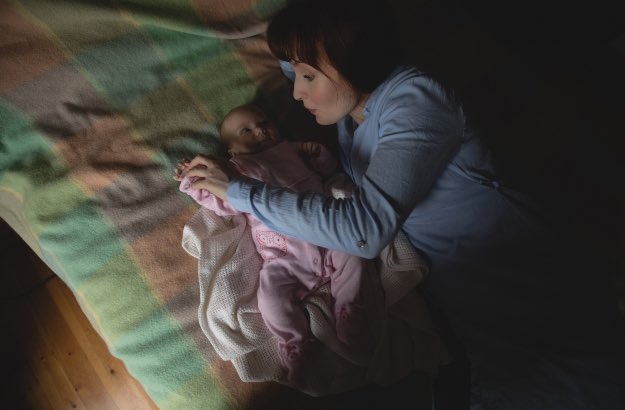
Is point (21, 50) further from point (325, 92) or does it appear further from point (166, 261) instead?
point (325, 92)

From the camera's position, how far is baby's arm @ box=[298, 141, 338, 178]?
122 cm

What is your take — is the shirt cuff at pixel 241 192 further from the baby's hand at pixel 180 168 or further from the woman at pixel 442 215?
the baby's hand at pixel 180 168

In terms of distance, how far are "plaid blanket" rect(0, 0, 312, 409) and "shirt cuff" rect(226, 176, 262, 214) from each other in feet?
0.80

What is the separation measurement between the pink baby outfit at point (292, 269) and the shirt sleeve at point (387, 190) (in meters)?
0.18

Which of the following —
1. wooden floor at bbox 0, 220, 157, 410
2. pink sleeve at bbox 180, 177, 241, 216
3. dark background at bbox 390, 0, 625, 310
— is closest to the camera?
pink sleeve at bbox 180, 177, 241, 216

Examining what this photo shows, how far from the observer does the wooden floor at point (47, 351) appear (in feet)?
4.54

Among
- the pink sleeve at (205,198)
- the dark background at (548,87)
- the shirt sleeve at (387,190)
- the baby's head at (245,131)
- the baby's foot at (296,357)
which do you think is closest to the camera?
the shirt sleeve at (387,190)

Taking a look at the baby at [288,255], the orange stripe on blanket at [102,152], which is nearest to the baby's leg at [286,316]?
the baby at [288,255]

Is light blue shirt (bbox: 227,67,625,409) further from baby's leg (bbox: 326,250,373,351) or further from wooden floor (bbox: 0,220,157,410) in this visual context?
wooden floor (bbox: 0,220,157,410)

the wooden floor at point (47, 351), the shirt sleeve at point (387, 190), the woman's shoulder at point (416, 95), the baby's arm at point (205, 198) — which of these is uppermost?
the woman's shoulder at point (416, 95)

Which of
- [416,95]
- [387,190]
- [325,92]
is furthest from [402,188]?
[325,92]

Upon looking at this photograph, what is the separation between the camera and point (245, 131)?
118 cm

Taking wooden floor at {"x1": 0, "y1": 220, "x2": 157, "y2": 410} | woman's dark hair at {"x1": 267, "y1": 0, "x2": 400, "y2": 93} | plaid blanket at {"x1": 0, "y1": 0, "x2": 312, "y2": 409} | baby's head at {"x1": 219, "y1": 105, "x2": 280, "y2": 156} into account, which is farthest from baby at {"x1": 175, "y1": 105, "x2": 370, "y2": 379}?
wooden floor at {"x1": 0, "y1": 220, "x2": 157, "y2": 410}

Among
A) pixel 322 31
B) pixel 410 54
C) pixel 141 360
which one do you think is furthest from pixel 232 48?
pixel 141 360
